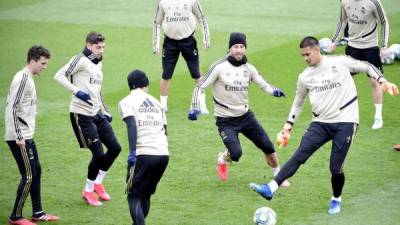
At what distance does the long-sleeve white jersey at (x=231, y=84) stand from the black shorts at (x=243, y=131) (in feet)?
0.38

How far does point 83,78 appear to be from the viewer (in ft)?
41.0

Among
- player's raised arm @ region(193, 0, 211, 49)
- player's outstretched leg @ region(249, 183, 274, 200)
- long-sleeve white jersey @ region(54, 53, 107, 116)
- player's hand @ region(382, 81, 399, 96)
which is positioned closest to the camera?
player's outstretched leg @ region(249, 183, 274, 200)

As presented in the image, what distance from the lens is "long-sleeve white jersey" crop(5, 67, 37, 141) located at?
11.5 m

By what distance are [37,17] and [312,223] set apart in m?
18.0

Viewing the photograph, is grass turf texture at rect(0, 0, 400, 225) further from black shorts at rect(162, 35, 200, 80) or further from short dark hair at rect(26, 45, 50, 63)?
short dark hair at rect(26, 45, 50, 63)

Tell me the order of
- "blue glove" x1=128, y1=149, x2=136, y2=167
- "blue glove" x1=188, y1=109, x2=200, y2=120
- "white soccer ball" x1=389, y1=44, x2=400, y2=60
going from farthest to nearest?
1. "white soccer ball" x1=389, y1=44, x2=400, y2=60
2. "blue glove" x1=188, y1=109, x2=200, y2=120
3. "blue glove" x1=128, y1=149, x2=136, y2=167

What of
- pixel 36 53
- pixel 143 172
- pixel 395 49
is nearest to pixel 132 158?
pixel 143 172

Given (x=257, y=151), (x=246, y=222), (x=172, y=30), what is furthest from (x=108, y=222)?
(x=172, y=30)

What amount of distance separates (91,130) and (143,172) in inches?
75.5

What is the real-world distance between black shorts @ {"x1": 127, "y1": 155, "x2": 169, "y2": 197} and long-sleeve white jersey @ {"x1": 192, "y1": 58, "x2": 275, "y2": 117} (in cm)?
249

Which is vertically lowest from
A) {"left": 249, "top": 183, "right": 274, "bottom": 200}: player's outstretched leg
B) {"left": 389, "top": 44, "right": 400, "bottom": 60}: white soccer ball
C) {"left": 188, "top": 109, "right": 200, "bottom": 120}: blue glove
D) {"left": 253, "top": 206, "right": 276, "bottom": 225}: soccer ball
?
{"left": 253, "top": 206, "right": 276, "bottom": 225}: soccer ball

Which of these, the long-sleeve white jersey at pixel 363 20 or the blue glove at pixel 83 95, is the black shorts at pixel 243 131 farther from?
the long-sleeve white jersey at pixel 363 20

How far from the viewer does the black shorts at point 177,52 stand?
17281 millimetres

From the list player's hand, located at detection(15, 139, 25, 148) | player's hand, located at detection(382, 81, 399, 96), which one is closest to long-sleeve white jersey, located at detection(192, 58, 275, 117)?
player's hand, located at detection(382, 81, 399, 96)
